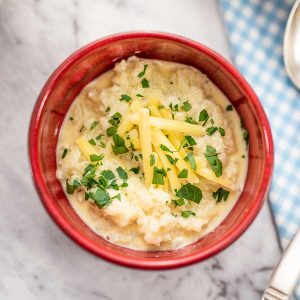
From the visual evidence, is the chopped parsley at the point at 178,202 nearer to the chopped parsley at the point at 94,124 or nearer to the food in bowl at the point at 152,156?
the food in bowl at the point at 152,156

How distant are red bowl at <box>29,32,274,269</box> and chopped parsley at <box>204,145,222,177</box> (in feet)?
0.29

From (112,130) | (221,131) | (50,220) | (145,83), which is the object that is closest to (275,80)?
(221,131)

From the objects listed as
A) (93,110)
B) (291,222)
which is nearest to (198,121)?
(93,110)

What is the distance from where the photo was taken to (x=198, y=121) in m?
1.41

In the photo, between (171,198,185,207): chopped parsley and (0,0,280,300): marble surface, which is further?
(0,0,280,300): marble surface

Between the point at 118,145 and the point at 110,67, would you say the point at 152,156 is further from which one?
the point at 110,67

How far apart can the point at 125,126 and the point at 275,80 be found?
49cm

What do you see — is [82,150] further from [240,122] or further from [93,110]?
[240,122]

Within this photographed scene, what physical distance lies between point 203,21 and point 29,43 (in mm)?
482

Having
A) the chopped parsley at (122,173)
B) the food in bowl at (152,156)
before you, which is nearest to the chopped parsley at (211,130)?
the food in bowl at (152,156)

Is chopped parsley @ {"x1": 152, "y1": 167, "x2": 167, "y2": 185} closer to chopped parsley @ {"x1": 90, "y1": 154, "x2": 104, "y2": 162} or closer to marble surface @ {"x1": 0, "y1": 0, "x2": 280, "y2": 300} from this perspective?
chopped parsley @ {"x1": 90, "y1": 154, "x2": 104, "y2": 162}

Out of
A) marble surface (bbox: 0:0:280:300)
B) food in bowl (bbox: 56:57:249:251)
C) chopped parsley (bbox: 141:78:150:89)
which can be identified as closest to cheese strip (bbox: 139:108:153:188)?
food in bowl (bbox: 56:57:249:251)

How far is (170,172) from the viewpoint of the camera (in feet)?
4.44

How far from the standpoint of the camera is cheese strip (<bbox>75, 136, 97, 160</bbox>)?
4.51 ft
